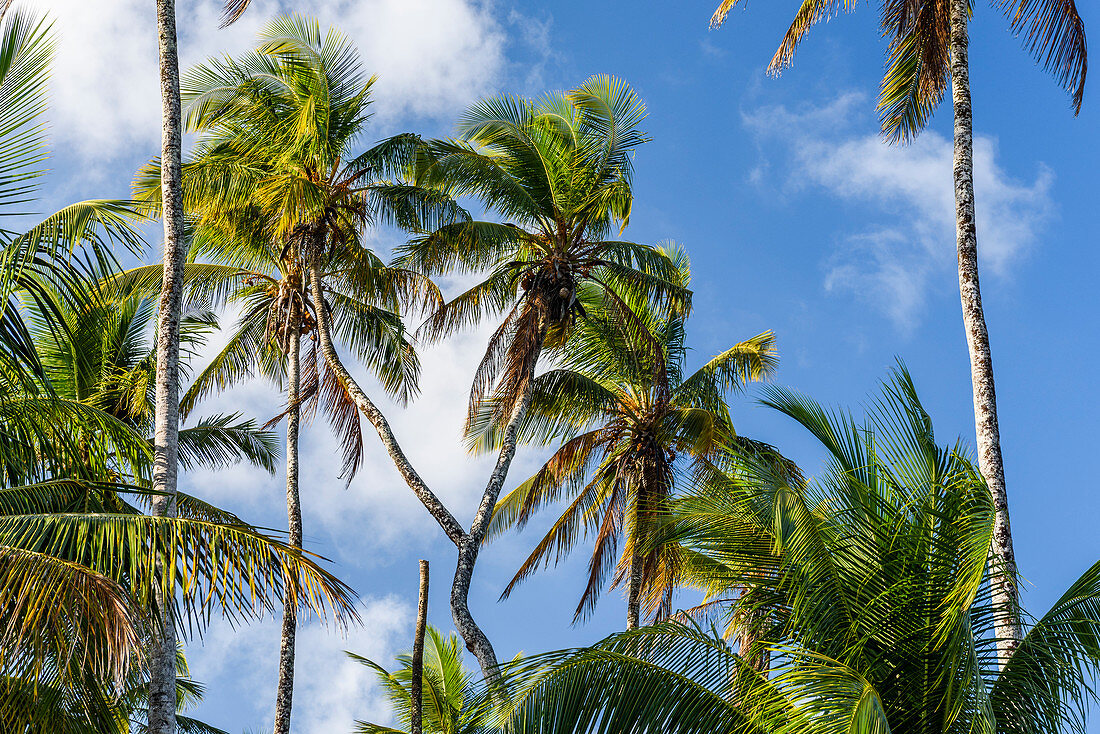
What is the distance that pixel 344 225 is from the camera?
19.2 m

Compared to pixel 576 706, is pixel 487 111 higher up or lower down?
higher up

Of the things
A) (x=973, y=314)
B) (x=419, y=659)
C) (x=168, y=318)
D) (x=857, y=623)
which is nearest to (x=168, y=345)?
(x=168, y=318)

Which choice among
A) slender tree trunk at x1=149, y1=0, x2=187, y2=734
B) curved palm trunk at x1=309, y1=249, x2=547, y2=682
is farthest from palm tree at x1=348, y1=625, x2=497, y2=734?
slender tree trunk at x1=149, y1=0, x2=187, y2=734

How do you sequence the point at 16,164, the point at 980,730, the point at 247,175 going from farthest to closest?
the point at 247,175 → the point at 16,164 → the point at 980,730

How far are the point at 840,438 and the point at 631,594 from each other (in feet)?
33.8

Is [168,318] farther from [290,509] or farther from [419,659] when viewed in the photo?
[290,509]

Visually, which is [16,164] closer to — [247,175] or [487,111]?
[247,175]

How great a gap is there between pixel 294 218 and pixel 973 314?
962 centimetres

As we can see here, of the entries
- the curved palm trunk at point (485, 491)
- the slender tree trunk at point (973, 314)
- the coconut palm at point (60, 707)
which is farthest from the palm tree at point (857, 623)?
the curved palm trunk at point (485, 491)

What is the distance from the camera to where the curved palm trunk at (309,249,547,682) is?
1650 centimetres

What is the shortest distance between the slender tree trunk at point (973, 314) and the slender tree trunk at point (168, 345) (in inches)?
275

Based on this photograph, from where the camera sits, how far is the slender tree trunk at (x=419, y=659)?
34.2 ft

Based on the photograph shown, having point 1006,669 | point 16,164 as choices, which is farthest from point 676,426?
point 16,164

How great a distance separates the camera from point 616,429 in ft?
67.2
